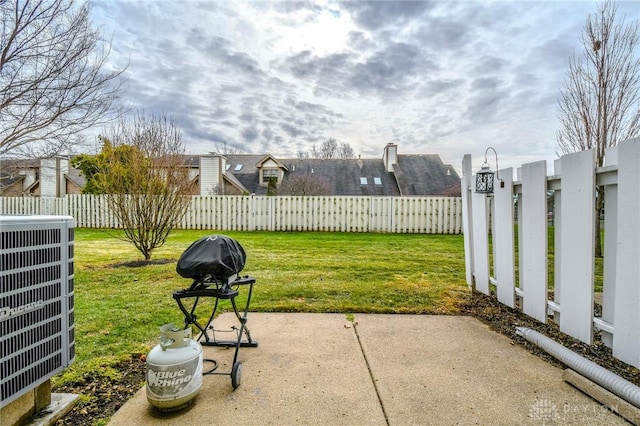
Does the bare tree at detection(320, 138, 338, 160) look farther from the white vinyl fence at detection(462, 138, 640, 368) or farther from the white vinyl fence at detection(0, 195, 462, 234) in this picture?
the white vinyl fence at detection(462, 138, 640, 368)

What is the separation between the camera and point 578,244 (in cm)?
242

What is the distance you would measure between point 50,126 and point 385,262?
22.2 ft

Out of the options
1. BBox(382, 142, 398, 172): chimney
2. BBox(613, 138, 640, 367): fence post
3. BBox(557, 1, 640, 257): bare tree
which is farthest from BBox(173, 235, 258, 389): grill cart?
BBox(382, 142, 398, 172): chimney

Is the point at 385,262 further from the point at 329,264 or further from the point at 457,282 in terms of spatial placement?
the point at 457,282

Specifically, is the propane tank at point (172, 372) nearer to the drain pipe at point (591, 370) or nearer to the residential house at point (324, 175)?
the drain pipe at point (591, 370)

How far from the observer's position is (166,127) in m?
7.41

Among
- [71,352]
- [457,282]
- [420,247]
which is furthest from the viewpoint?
[420,247]

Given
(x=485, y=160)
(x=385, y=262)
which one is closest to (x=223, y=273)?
(x=485, y=160)

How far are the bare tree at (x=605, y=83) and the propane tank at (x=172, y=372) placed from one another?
6879 millimetres

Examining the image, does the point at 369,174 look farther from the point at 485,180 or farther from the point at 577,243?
the point at 577,243

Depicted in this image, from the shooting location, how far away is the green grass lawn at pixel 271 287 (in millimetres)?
2801

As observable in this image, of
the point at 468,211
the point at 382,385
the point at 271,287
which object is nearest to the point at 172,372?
the point at 382,385

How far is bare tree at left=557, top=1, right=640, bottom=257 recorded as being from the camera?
5.66m

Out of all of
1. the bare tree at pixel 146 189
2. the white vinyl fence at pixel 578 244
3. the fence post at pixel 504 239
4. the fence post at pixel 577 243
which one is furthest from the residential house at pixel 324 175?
the fence post at pixel 577 243
